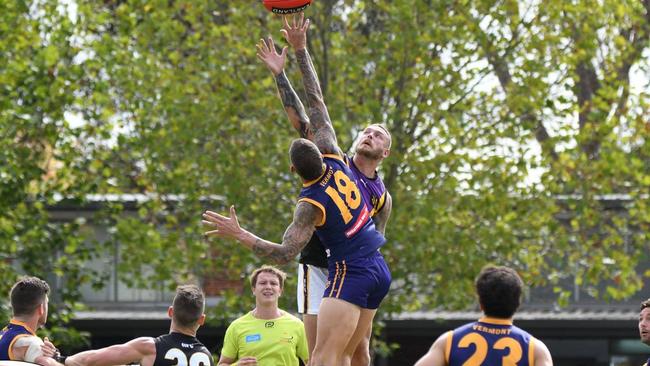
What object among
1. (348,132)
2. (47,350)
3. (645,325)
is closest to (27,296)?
(47,350)

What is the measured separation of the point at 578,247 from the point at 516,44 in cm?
346

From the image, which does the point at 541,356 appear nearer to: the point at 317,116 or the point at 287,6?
the point at 317,116

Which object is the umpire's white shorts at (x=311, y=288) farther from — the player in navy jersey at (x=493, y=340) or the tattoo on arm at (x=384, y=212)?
the player in navy jersey at (x=493, y=340)

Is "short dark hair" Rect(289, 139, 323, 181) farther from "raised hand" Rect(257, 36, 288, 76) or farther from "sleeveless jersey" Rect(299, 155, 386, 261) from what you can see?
"raised hand" Rect(257, 36, 288, 76)

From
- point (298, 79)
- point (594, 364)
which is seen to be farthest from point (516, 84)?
point (594, 364)

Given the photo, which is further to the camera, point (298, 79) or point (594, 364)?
point (594, 364)

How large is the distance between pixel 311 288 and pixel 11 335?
8.12 ft

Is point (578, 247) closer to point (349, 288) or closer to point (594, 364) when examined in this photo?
point (594, 364)

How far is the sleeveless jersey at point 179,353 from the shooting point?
10602 millimetres

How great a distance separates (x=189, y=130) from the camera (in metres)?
21.2

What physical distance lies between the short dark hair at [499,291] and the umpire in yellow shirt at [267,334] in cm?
417

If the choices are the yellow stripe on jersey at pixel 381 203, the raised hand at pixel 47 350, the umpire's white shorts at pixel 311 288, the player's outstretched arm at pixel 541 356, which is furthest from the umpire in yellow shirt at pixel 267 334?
the player's outstretched arm at pixel 541 356

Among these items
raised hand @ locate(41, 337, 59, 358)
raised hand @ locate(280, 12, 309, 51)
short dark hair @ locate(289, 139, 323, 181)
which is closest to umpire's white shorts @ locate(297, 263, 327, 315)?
short dark hair @ locate(289, 139, 323, 181)

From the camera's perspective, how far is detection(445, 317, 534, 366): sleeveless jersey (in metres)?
8.20
